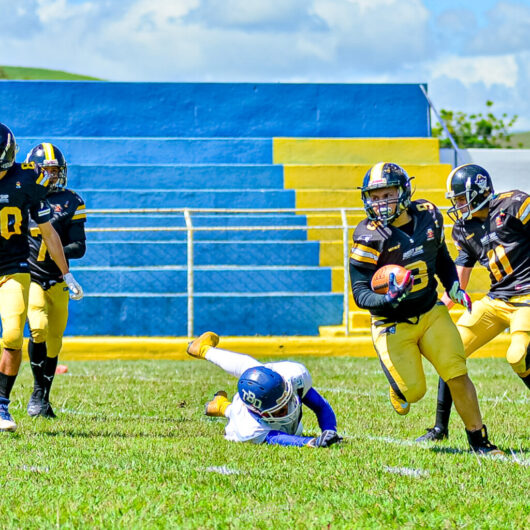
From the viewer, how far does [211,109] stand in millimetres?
18562

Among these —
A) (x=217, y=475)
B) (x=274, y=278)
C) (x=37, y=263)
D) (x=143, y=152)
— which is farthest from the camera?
(x=143, y=152)

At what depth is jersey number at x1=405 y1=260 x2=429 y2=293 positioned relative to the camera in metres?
5.81

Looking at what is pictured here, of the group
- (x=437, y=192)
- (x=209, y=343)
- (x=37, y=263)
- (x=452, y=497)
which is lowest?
(x=452, y=497)

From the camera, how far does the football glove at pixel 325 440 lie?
5.81 metres

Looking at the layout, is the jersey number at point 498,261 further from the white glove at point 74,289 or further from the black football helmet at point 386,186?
the white glove at point 74,289

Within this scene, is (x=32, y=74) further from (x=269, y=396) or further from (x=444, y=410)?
(x=269, y=396)

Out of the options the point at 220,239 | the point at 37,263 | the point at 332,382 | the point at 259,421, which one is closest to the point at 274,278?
the point at 220,239

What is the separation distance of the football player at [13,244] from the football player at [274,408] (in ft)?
4.55

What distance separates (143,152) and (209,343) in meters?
11.1

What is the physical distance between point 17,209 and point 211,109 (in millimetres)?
12430

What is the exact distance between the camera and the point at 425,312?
19.3 ft

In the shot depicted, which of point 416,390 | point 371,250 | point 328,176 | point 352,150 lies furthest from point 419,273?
point 352,150

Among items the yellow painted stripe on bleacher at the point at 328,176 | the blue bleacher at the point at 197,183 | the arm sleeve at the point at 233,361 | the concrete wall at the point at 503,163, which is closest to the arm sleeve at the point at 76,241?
the arm sleeve at the point at 233,361

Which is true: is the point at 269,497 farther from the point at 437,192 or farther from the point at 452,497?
the point at 437,192
